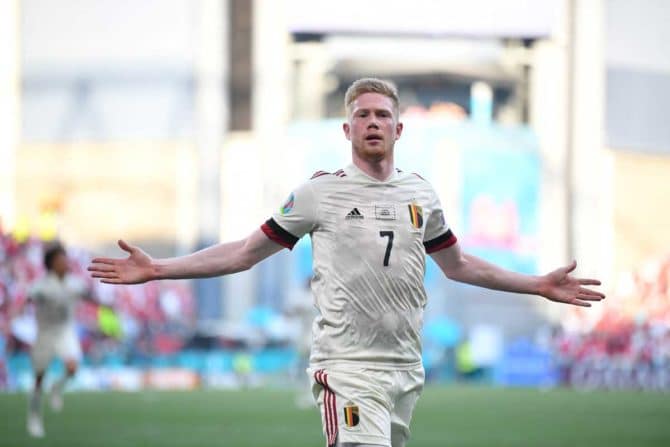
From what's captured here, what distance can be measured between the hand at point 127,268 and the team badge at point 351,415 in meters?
1.09

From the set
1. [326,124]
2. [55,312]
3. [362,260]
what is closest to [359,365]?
[362,260]

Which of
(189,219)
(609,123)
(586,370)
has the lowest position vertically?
(586,370)

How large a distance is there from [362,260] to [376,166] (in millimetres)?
458

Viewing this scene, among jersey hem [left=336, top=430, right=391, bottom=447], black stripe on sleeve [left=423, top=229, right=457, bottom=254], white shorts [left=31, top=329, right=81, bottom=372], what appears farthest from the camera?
white shorts [left=31, top=329, right=81, bottom=372]

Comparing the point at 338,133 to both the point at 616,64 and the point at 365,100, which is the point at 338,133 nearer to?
the point at 616,64

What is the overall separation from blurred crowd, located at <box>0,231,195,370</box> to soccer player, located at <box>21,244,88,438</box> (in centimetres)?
462

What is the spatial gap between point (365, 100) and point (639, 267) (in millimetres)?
41892

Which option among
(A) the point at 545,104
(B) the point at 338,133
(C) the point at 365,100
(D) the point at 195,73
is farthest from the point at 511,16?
(C) the point at 365,100

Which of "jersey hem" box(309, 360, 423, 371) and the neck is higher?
the neck

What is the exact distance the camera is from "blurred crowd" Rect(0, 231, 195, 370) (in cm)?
2859

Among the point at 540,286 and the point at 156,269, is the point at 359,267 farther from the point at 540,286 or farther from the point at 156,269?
the point at 540,286

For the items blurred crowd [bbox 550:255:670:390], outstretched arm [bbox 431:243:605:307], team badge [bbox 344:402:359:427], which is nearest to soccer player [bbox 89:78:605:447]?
team badge [bbox 344:402:359:427]

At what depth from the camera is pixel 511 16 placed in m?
45.8

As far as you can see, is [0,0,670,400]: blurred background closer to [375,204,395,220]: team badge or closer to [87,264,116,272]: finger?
[87,264,116,272]: finger
